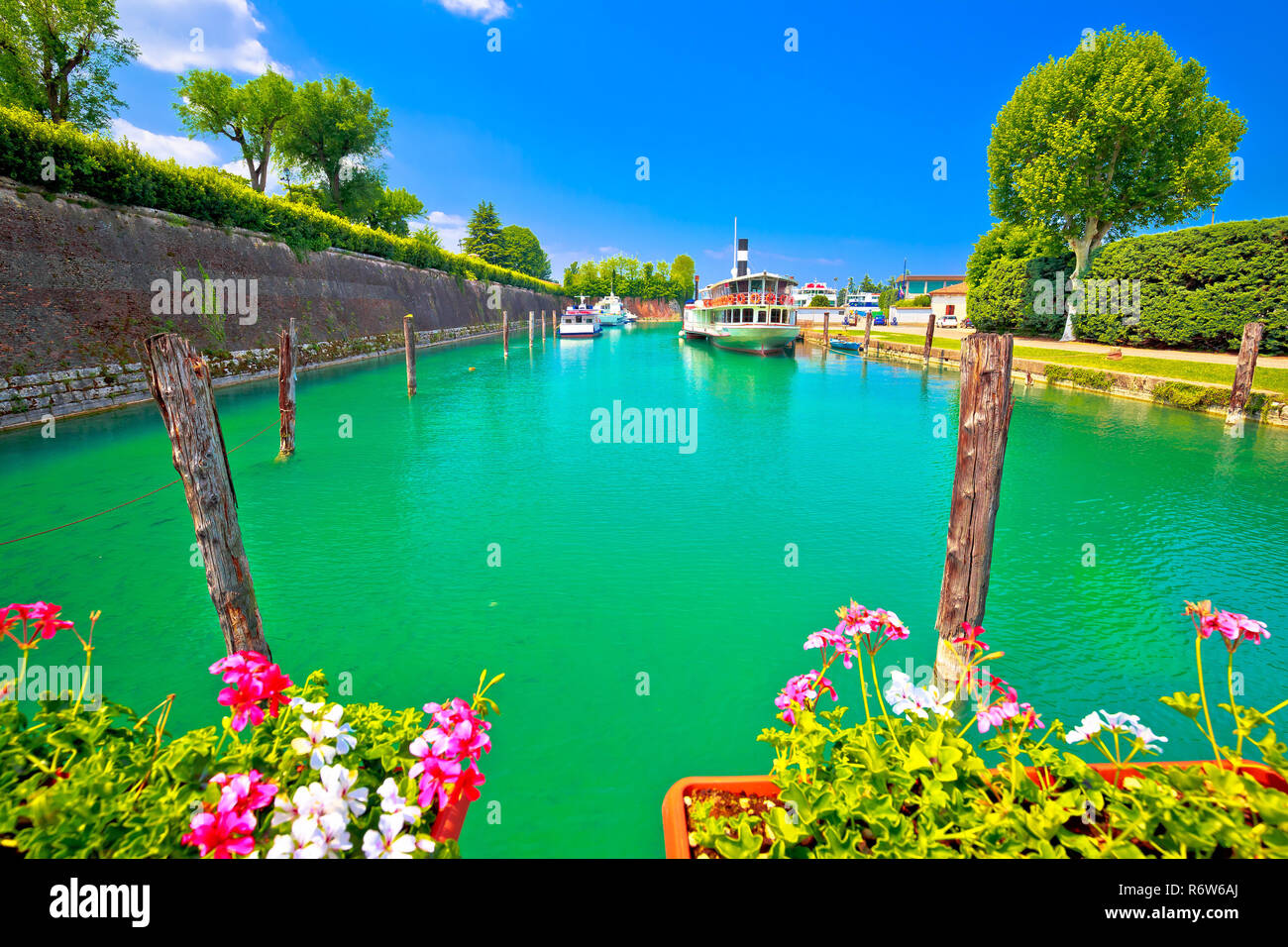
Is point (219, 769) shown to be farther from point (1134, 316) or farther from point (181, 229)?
point (1134, 316)

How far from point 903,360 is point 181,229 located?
1406 inches

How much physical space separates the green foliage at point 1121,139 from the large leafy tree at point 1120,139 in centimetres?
4

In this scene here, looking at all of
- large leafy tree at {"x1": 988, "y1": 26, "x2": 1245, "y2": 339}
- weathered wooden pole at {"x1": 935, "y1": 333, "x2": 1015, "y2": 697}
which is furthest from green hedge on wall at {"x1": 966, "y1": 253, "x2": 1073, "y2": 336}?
weathered wooden pole at {"x1": 935, "y1": 333, "x2": 1015, "y2": 697}

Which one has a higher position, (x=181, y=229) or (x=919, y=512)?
(x=181, y=229)

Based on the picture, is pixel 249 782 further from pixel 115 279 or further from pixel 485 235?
pixel 485 235

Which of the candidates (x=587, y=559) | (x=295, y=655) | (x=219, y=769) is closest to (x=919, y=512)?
(x=587, y=559)

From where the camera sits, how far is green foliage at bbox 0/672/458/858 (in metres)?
1.82

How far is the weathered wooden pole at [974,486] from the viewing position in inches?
163

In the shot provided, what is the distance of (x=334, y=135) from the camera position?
132 feet

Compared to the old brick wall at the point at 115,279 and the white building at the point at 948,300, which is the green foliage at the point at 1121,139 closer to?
the old brick wall at the point at 115,279

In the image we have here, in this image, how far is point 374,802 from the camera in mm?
2270

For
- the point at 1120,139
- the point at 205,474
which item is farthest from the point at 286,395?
the point at 1120,139

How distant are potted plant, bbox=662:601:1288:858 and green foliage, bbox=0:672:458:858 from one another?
128 cm

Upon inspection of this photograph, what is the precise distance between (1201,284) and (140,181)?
3845cm
